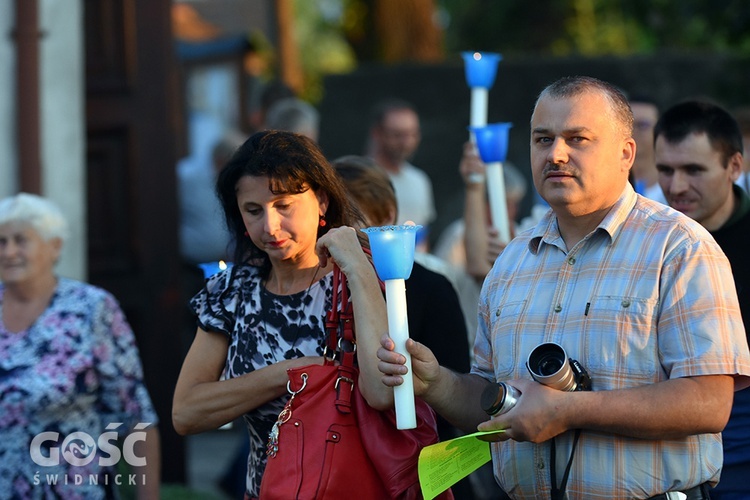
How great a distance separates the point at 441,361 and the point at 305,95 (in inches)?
798

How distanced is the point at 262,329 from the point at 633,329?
124cm

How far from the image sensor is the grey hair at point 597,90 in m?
3.08

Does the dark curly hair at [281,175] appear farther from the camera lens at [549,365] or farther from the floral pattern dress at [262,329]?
the camera lens at [549,365]

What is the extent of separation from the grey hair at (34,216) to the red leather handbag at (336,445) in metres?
2.17

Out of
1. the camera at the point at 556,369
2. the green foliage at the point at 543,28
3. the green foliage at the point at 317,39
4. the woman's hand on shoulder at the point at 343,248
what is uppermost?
the green foliage at the point at 317,39

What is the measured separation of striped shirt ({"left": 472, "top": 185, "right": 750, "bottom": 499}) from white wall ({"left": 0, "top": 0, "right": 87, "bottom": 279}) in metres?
3.91

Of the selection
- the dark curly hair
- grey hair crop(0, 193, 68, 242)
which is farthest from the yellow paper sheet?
grey hair crop(0, 193, 68, 242)

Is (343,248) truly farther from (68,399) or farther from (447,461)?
(68,399)

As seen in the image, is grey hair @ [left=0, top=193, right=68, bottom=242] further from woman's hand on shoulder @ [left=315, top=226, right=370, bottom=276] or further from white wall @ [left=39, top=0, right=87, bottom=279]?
woman's hand on shoulder @ [left=315, top=226, right=370, bottom=276]

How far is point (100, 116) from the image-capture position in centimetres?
692

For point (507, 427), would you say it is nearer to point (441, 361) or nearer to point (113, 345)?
point (441, 361)

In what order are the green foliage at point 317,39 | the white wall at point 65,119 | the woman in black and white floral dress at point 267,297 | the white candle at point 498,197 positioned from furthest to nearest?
the green foliage at point 317,39 → the white wall at point 65,119 → the white candle at point 498,197 → the woman in black and white floral dress at point 267,297

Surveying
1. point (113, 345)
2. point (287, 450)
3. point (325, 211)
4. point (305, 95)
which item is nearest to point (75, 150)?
point (113, 345)

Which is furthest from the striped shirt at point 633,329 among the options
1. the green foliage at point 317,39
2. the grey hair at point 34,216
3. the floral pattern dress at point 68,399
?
the green foliage at point 317,39
